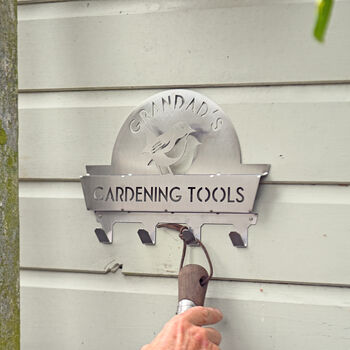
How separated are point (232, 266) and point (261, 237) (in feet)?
0.29

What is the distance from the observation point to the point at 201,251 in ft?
3.84

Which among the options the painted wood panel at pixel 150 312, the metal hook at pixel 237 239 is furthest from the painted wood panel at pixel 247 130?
the painted wood panel at pixel 150 312

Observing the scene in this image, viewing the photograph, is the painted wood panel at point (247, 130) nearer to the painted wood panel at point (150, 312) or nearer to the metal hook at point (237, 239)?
the metal hook at point (237, 239)

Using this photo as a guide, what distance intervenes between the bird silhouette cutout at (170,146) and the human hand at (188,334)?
12.5 inches

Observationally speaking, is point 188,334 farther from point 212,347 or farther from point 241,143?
point 241,143

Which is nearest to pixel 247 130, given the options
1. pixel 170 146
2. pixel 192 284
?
pixel 170 146

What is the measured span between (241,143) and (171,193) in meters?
0.19

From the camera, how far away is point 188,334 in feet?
3.28

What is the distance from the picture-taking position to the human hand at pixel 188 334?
3.23 ft

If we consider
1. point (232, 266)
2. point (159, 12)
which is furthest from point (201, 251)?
point (159, 12)

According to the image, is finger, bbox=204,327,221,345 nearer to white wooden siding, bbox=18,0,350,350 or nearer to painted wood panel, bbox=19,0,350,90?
white wooden siding, bbox=18,0,350,350

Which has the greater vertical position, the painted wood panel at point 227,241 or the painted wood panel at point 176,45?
the painted wood panel at point 176,45

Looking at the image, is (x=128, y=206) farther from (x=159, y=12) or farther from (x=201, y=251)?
(x=159, y=12)

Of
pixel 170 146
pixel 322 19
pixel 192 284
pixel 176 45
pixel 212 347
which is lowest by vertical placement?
pixel 212 347
